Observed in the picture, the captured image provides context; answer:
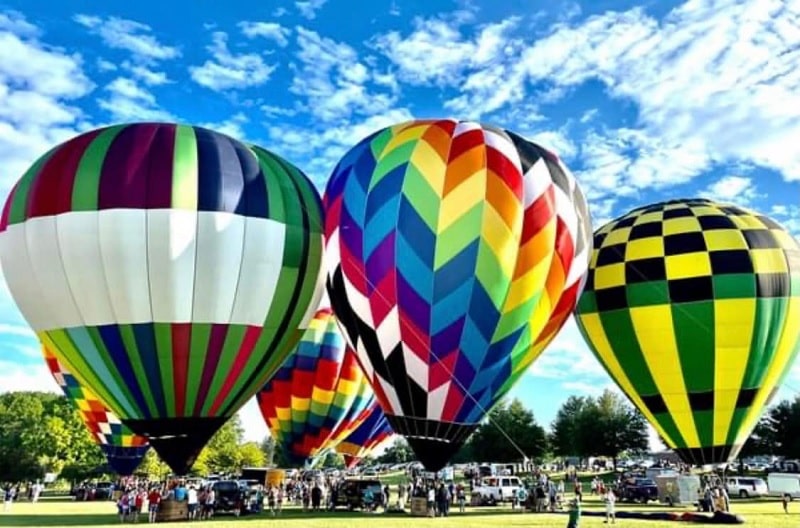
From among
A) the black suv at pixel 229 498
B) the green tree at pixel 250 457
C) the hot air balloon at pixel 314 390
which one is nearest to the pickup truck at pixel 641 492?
the hot air balloon at pixel 314 390

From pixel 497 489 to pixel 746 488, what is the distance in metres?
10.5

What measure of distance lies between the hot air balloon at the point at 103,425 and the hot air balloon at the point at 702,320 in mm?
17807

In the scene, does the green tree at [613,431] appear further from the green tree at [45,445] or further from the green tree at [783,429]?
the green tree at [45,445]

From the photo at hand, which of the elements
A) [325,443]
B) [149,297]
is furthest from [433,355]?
[325,443]

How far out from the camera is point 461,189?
15.6m

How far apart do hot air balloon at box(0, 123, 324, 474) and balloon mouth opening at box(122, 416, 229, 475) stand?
0.10 feet

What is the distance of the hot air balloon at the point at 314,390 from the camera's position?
26.2 m

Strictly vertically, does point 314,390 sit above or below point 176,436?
above

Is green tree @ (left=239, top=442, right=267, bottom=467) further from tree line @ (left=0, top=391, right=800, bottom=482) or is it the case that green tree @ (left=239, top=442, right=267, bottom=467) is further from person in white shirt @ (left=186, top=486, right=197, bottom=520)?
person in white shirt @ (left=186, top=486, right=197, bottom=520)

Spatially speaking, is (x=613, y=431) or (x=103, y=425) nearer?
(x=103, y=425)

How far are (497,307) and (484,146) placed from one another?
3460 millimetres

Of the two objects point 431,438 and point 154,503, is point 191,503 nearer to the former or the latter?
point 154,503

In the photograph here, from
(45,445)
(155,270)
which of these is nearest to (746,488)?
(155,270)

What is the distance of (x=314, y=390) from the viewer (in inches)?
1030
